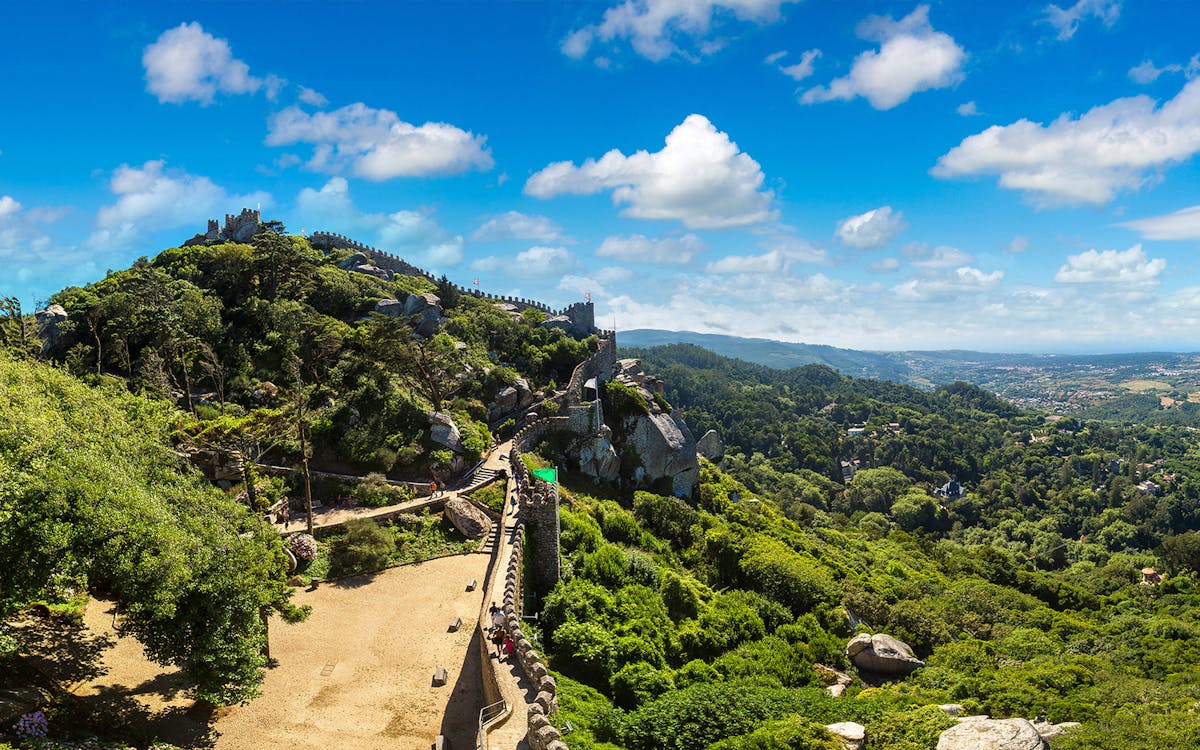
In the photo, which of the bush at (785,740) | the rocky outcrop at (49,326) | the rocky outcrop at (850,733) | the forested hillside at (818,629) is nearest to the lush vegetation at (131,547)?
the forested hillside at (818,629)

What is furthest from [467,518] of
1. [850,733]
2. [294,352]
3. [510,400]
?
[294,352]

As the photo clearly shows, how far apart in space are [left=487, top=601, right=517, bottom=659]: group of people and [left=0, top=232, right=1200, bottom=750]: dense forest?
8.12 feet

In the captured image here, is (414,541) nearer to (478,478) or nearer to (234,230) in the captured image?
(478,478)

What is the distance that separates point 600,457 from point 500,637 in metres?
29.2

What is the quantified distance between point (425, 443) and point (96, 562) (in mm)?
22822

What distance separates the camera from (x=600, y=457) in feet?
160

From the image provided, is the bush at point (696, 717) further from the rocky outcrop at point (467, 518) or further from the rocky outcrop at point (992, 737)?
the rocky outcrop at point (467, 518)

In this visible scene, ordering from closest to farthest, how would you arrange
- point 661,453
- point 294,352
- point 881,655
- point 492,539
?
1. point 492,539
2. point 881,655
3. point 294,352
4. point 661,453

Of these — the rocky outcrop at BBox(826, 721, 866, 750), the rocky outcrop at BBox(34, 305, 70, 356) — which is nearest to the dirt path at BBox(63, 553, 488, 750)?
the rocky outcrop at BBox(826, 721, 866, 750)

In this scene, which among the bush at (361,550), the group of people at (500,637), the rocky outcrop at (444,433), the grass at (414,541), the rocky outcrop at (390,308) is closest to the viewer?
the group of people at (500,637)

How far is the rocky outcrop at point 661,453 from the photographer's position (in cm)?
5466

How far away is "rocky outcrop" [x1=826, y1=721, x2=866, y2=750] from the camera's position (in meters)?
18.8

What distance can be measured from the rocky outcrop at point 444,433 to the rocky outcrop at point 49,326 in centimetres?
2820

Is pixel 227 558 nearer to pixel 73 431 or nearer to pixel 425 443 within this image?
pixel 73 431
